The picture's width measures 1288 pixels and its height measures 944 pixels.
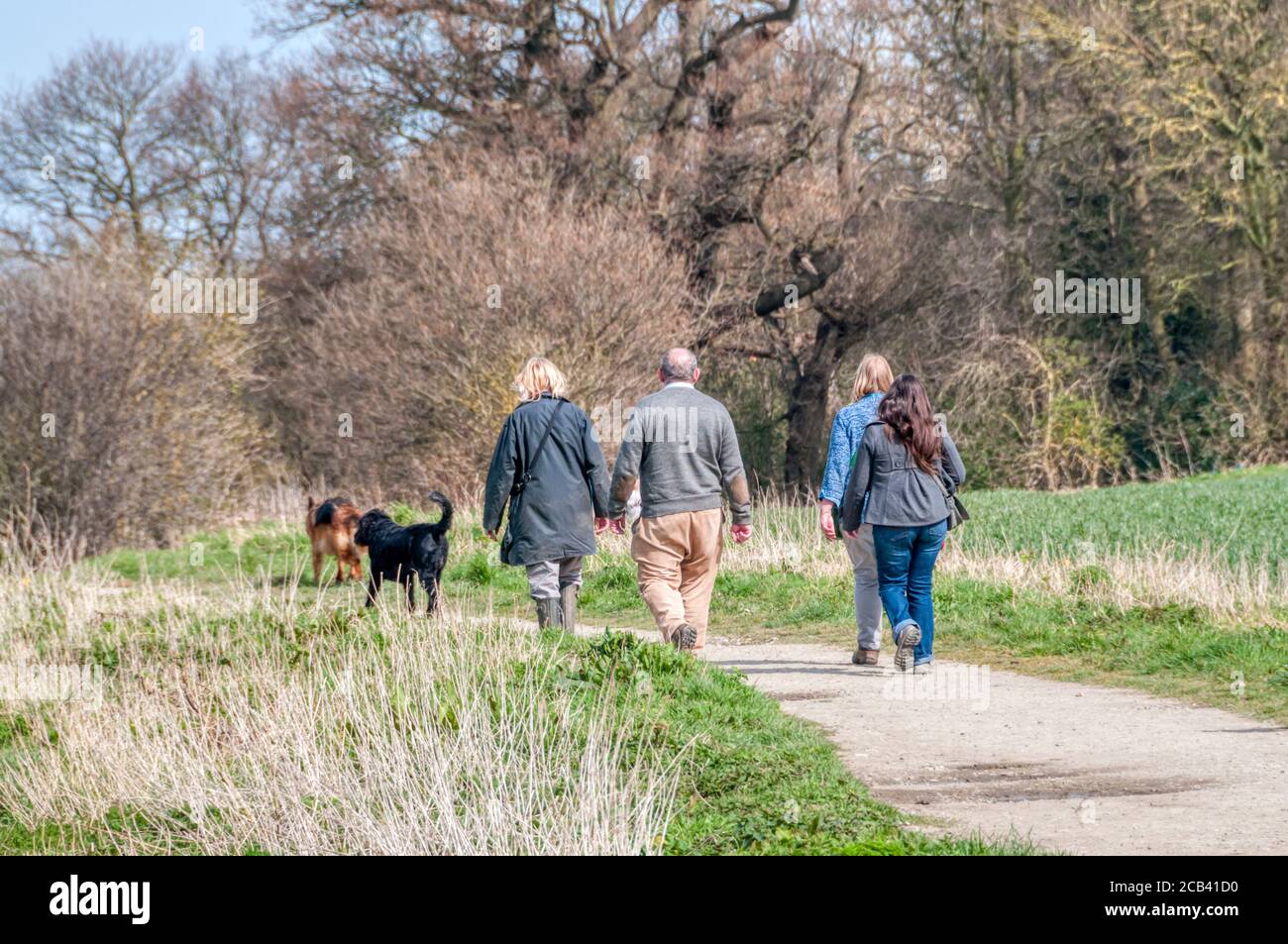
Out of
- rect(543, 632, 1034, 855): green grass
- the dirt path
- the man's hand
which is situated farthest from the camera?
the man's hand

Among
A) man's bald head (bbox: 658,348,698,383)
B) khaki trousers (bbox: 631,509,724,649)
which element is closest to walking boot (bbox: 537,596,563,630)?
khaki trousers (bbox: 631,509,724,649)

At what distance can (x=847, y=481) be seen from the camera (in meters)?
9.73

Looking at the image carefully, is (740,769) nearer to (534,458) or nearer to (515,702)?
(515,702)

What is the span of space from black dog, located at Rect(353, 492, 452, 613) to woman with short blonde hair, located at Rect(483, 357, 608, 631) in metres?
1.80

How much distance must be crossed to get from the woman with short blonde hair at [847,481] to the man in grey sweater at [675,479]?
2.48 ft

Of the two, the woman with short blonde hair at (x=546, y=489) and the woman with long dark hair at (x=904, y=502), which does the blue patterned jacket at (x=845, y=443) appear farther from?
the woman with short blonde hair at (x=546, y=489)

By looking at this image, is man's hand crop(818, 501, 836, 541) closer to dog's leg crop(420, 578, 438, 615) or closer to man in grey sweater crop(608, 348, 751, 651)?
man in grey sweater crop(608, 348, 751, 651)

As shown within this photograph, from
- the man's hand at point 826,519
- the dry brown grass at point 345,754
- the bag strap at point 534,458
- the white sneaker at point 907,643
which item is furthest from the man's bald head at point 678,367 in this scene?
the white sneaker at point 907,643

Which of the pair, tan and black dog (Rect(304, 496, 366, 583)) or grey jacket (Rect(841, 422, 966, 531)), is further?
tan and black dog (Rect(304, 496, 366, 583))

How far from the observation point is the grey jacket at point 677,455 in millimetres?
9133

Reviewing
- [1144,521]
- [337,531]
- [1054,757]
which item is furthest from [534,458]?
[1144,521]

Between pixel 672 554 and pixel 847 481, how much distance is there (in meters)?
1.31

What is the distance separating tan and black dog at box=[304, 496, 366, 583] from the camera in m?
15.6
